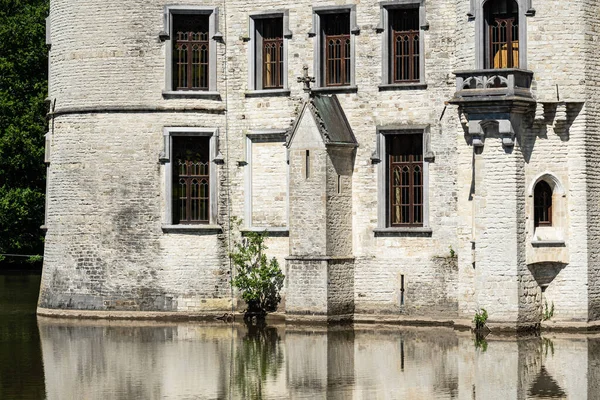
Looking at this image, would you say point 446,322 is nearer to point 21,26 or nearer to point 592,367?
point 592,367

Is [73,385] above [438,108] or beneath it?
beneath

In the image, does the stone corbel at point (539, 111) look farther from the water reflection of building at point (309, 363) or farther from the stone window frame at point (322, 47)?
the stone window frame at point (322, 47)

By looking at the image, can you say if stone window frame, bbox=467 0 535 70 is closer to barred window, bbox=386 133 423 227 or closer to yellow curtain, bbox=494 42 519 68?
yellow curtain, bbox=494 42 519 68

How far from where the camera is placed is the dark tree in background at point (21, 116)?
201 feet

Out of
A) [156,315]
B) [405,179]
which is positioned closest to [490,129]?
[405,179]

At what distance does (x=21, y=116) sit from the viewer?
202 ft

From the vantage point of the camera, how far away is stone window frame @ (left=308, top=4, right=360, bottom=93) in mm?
40281

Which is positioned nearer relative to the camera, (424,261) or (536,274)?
(536,274)

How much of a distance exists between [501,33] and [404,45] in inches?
136

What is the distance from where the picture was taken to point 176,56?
41.7m

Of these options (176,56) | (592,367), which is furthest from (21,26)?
(592,367)

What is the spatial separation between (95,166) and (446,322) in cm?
1065

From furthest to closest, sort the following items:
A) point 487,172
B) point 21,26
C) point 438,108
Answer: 1. point 21,26
2. point 438,108
3. point 487,172

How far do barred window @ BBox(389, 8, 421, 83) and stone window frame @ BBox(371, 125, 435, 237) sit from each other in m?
1.36
